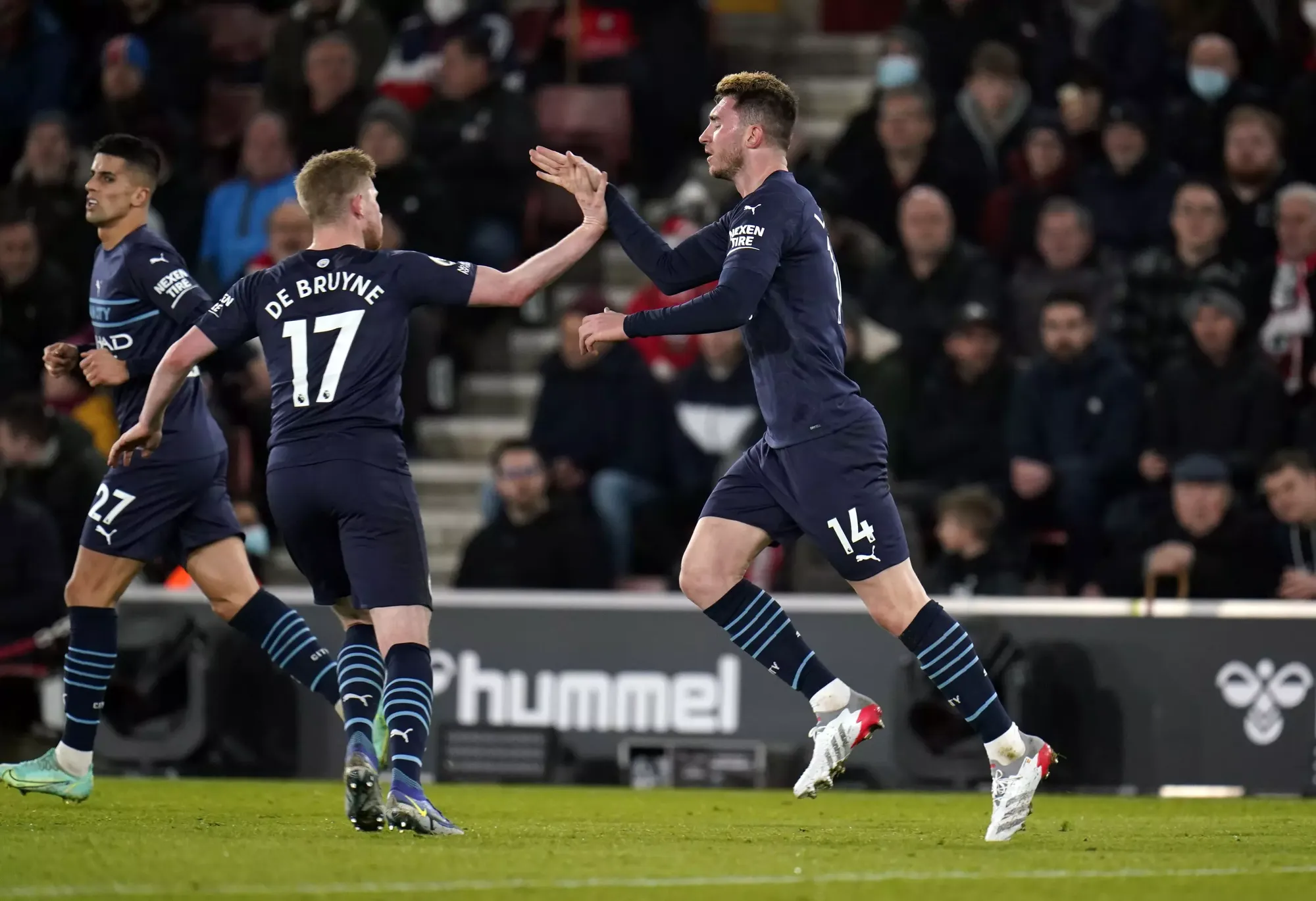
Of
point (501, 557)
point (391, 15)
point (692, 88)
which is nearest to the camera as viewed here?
point (501, 557)

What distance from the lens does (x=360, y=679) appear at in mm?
Answer: 7328

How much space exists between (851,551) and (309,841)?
2035 mm

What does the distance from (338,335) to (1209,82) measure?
7893 millimetres

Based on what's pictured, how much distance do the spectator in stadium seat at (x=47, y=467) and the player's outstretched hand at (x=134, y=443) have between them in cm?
455

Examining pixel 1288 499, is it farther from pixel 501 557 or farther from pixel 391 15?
pixel 391 15

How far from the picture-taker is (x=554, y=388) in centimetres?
1291

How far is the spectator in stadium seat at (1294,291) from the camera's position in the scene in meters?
12.1

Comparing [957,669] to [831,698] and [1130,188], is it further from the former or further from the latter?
[1130,188]

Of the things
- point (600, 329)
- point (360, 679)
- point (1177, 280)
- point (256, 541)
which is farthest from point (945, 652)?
point (256, 541)

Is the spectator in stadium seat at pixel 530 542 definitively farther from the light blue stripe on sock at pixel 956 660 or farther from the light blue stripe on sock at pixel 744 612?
the light blue stripe on sock at pixel 956 660

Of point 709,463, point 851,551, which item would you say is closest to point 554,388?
point 709,463

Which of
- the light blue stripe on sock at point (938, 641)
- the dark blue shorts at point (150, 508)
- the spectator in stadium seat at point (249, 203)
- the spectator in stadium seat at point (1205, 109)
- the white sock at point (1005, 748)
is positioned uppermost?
the spectator in stadium seat at point (1205, 109)

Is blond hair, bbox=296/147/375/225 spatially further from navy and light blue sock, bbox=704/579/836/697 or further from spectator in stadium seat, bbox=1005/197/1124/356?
spectator in stadium seat, bbox=1005/197/1124/356

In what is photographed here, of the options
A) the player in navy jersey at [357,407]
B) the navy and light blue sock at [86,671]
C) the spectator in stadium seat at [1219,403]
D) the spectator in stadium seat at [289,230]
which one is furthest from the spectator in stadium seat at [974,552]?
the navy and light blue sock at [86,671]
